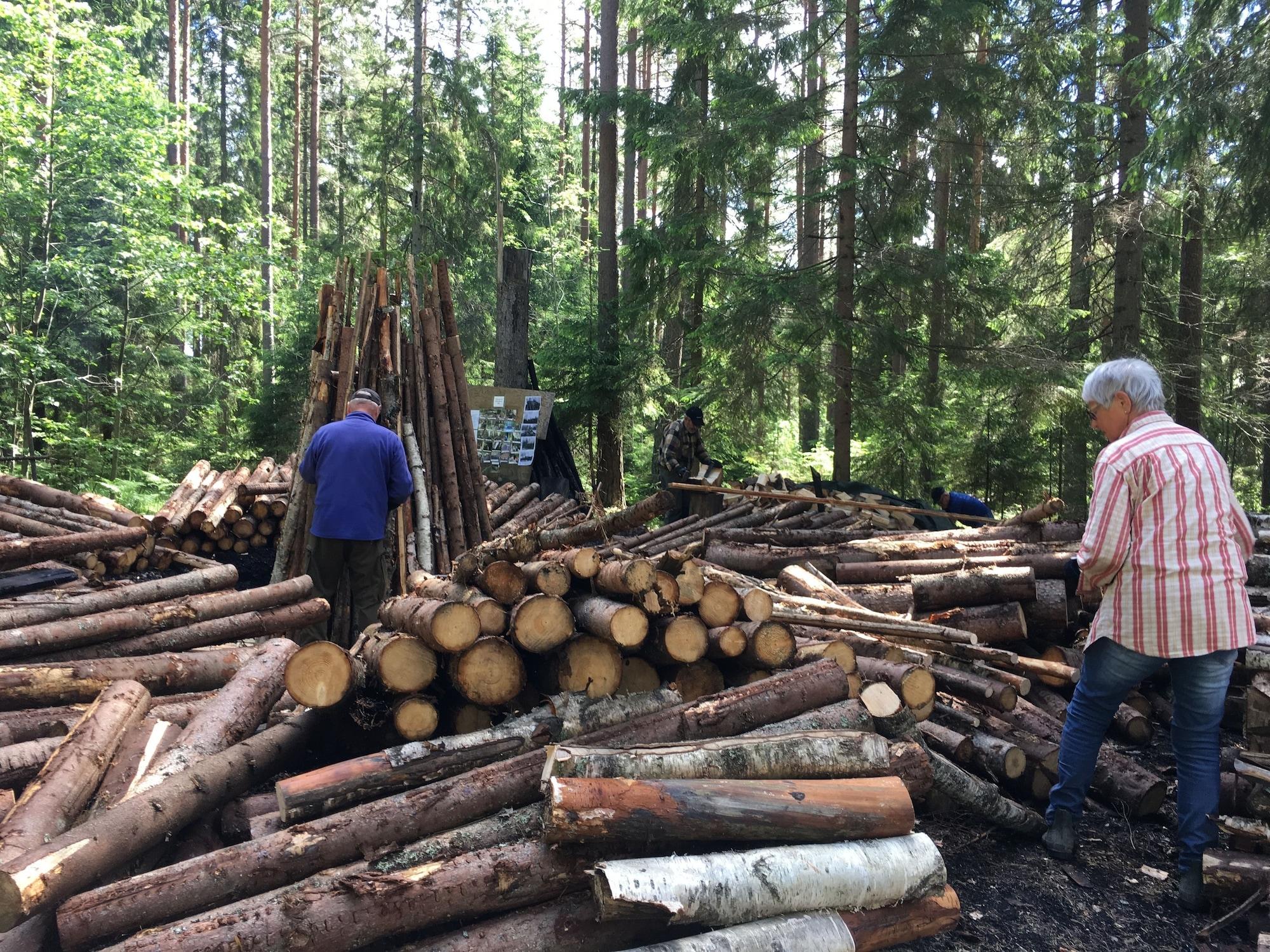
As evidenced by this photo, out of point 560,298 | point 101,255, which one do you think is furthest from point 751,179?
point 101,255

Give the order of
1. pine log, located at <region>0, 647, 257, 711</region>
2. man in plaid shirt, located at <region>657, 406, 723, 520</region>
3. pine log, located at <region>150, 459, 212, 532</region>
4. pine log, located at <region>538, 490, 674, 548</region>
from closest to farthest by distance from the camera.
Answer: pine log, located at <region>0, 647, 257, 711</region> → pine log, located at <region>538, 490, 674, 548</region> → pine log, located at <region>150, 459, 212, 532</region> → man in plaid shirt, located at <region>657, 406, 723, 520</region>

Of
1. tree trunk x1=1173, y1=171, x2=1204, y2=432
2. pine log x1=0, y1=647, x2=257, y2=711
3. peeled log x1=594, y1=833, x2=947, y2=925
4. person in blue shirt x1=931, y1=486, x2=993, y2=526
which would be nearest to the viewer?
peeled log x1=594, y1=833, x2=947, y2=925

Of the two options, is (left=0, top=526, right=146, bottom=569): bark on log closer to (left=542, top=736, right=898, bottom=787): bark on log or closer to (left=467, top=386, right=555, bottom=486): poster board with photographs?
(left=467, top=386, right=555, bottom=486): poster board with photographs

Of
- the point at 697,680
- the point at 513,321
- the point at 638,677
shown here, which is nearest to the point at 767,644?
the point at 697,680

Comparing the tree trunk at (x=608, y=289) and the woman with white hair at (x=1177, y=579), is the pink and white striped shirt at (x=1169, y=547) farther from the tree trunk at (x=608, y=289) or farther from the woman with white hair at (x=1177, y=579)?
the tree trunk at (x=608, y=289)

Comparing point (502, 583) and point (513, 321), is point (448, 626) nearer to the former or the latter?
point (502, 583)

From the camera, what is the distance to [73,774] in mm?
3479

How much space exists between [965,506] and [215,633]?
28.5ft

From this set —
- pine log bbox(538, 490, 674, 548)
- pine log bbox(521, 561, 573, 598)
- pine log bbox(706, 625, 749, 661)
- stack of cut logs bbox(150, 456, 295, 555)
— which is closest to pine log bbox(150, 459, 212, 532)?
stack of cut logs bbox(150, 456, 295, 555)

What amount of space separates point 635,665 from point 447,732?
93 cm

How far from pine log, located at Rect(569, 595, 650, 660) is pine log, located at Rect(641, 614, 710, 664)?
8cm

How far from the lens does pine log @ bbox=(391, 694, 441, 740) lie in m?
3.74

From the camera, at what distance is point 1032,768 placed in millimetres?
4605

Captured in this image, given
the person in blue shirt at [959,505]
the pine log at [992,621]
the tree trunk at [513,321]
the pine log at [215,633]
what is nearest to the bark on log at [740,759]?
the pine log at [992,621]
